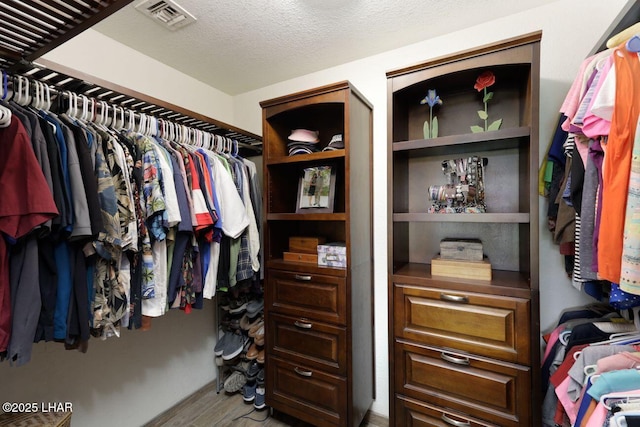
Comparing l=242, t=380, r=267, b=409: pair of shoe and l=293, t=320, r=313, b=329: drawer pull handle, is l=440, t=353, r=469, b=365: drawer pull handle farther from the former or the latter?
l=242, t=380, r=267, b=409: pair of shoe

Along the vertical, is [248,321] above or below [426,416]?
above

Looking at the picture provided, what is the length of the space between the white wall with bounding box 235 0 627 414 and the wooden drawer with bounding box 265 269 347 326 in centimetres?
44

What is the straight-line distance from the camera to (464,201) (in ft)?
4.56

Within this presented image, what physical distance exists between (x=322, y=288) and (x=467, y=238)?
0.84 m

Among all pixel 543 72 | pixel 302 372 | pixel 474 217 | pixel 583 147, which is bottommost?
pixel 302 372

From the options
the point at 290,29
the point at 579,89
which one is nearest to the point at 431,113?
the point at 579,89

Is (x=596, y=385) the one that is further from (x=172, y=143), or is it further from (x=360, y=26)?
(x=172, y=143)

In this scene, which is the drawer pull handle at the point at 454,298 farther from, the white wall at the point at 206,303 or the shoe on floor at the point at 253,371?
the shoe on floor at the point at 253,371

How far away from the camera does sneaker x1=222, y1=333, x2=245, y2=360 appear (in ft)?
6.57

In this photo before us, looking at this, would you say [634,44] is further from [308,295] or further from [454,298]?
[308,295]

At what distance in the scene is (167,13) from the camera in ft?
4.69

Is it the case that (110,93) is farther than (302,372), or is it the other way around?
(302,372)

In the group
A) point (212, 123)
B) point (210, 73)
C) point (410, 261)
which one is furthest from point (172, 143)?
point (410, 261)

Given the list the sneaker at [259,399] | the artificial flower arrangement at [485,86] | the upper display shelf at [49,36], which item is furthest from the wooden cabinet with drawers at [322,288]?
the upper display shelf at [49,36]
